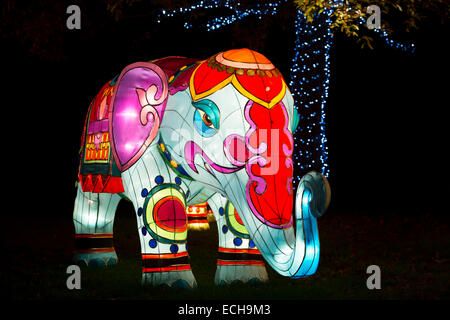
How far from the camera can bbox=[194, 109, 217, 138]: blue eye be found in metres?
6.61

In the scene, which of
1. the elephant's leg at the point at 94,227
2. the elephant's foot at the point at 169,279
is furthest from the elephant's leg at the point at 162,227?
the elephant's leg at the point at 94,227

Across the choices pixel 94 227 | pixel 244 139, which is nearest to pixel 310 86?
pixel 94 227

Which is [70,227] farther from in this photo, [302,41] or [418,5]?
[418,5]

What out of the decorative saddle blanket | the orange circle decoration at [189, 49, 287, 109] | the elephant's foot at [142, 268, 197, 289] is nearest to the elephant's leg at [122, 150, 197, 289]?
the elephant's foot at [142, 268, 197, 289]

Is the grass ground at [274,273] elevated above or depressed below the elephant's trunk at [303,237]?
below

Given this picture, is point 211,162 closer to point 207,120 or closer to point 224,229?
point 207,120

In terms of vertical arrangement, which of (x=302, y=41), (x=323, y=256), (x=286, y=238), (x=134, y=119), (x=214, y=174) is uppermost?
(x=302, y=41)

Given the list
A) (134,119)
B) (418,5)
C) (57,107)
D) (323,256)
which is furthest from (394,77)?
(134,119)

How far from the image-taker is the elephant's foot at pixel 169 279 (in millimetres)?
6953

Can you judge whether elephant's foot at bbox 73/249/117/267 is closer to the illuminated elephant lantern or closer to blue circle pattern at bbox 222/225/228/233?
the illuminated elephant lantern

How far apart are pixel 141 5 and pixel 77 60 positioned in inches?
137

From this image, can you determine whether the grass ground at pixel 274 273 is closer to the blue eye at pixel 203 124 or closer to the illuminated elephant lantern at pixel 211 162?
the illuminated elephant lantern at pixel 211 162

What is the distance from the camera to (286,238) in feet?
20.0

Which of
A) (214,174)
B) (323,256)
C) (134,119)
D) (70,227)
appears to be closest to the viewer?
(214,174)
